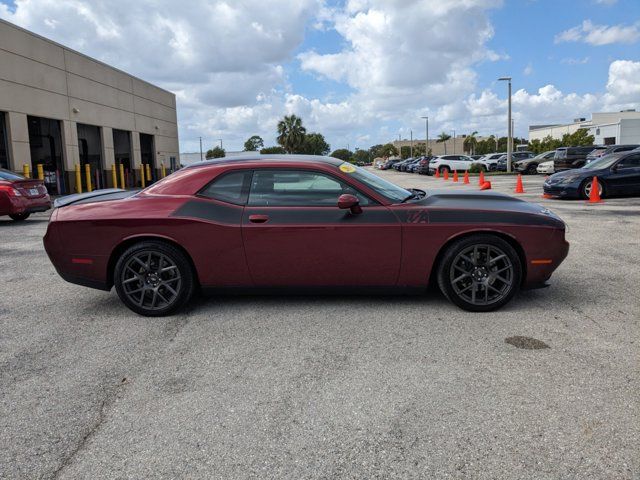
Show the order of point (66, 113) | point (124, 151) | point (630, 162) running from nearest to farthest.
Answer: point (630, 162), point (66, 113), point (124, 151)

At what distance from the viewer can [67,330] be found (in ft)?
15.1

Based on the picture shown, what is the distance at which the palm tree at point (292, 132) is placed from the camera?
8944 centimetres

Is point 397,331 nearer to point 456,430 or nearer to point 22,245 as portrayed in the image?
point 456,430

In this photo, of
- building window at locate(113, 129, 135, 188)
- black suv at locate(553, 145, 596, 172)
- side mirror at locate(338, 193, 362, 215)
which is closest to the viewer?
side mirror at locate(338, 193, 362, 215)

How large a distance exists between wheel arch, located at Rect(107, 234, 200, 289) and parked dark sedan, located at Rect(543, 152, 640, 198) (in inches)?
546

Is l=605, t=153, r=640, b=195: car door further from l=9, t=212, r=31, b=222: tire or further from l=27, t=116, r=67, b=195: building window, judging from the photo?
l=27, t=116, r=67, b=195: building window

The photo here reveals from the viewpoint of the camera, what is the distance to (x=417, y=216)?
15.6 ft

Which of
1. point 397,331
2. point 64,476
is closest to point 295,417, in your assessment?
point 64,476

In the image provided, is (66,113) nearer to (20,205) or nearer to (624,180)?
(20,205)

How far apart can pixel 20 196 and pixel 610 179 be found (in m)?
15.7

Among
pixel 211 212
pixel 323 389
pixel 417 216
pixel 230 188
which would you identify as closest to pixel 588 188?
pixel 417 216

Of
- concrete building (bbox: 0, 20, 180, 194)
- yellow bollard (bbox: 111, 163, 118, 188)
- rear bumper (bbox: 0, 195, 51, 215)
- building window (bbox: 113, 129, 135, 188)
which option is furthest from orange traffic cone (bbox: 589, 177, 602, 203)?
building window (bbox: 113, 129, 135, 188)

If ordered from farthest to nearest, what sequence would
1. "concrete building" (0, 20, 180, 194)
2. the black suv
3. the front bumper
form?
the black suv, "concrete building" (0, 20, 180, 194), the front bumper

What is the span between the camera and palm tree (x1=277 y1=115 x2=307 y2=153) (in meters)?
89.4
